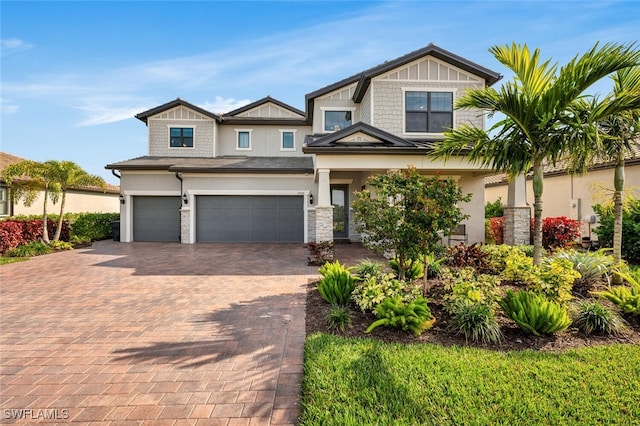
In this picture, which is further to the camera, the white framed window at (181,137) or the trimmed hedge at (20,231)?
the white framed window at (181,137)

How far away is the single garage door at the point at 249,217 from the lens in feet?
51.3

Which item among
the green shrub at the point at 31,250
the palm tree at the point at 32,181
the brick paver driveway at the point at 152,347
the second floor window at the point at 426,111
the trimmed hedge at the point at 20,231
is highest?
the second floor window at the point at 426,111

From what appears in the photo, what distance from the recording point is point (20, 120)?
10.4 m

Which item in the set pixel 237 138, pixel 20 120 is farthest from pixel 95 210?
pixel 20 120

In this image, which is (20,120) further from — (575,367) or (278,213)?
(575,367)

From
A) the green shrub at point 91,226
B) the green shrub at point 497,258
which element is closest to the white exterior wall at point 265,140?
the green shrub at point 91,226

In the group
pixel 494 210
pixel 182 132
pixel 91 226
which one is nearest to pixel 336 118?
pixel 182 132

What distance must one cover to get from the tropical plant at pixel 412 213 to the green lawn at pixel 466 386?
225 centimetres

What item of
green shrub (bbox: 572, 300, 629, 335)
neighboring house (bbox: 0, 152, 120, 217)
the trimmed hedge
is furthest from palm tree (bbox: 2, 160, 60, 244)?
green shrub (bbox: 572, 300, 629, 335)

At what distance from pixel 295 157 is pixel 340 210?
4852 mm

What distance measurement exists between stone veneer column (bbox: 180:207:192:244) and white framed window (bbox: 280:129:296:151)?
22.3ft

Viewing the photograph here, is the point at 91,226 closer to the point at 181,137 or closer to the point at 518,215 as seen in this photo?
the point at 181,137

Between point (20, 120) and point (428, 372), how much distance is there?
46.3 feet

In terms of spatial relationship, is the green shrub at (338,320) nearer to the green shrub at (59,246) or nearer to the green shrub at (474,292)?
the green shrub at (474,292)
